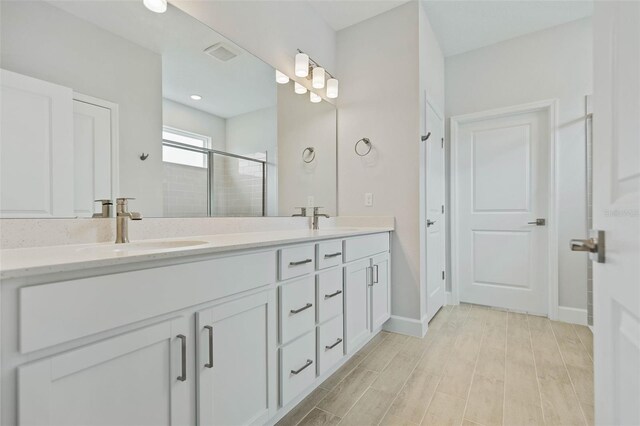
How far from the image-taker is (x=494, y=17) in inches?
105

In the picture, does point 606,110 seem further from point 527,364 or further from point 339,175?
point 339,175

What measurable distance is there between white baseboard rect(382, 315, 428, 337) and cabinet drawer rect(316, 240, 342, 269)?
103 centimetres

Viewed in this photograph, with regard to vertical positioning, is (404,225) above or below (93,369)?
above

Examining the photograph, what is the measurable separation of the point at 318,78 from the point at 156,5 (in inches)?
49.1

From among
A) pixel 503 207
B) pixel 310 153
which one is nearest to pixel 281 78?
pixel 310 153

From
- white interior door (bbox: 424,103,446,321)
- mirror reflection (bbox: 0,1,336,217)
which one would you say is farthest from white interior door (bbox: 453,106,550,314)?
mirror reflection (bbox: 0,1,336,217)

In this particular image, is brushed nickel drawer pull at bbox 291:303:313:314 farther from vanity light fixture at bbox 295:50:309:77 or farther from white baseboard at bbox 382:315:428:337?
vanity light fixture at bbox 295:50:309:77

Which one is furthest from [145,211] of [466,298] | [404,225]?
[466,298]

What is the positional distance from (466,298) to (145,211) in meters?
3.12

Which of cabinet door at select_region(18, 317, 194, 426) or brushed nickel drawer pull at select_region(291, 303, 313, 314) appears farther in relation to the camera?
brushed nickel drawer pull at select_region(291, 303, 313, 314)

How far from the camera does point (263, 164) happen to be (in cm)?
206

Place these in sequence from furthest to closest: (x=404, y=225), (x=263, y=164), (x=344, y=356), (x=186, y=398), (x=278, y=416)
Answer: (x=404, y=225) < (x=263, y=164) < (x=344, y=356) < (x=278, y=416) < (x=186, y=398)

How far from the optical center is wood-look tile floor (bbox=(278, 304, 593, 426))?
1.44 meters

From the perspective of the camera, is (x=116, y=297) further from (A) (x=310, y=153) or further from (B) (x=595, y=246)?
(A) (x=310, y=153)
